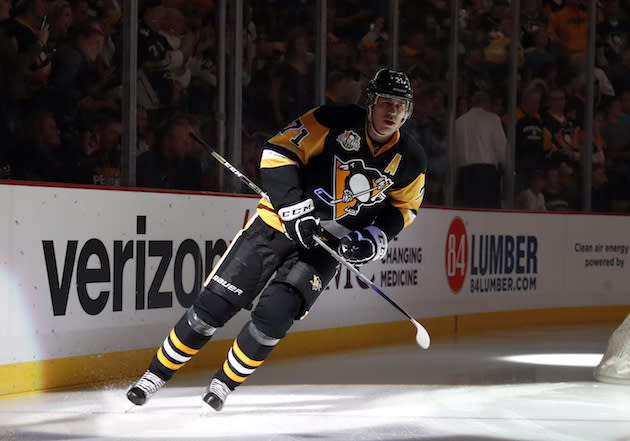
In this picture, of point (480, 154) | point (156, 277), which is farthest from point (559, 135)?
point (156, 277)

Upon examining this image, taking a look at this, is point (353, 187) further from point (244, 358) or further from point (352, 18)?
point (352, 18)

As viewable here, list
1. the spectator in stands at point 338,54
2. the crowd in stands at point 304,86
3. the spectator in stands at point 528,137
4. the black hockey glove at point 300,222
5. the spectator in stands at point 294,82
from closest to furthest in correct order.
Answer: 1. the black hockey glove at point 300,222
2. the crowd in stands at point 304,86
3. the spectator in stands at point 294,82
4. the spectator in stands at point 338,54
5. the spectator in stands at point 528,137

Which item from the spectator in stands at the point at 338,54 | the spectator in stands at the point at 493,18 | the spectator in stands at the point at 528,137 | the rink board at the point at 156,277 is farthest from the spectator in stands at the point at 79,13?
the spectator in stands at the point at 528,137

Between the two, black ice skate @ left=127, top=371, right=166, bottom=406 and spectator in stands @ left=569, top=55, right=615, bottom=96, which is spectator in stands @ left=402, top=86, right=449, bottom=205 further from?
black ice skate @ left=127, top=371, right=166, bottom=406

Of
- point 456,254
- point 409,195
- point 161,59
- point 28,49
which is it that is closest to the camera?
point 409,195

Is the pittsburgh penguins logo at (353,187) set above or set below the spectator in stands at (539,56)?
below

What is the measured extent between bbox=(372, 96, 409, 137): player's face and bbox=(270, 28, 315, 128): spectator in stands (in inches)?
123

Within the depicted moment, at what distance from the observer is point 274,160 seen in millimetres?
3961

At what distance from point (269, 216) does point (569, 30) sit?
660 cm

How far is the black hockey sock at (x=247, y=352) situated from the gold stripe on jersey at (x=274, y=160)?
634 millimetres

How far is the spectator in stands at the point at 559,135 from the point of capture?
31.4 feet

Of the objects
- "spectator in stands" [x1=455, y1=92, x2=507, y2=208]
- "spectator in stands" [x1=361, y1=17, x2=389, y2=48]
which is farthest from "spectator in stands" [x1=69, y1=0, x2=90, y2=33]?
"spectator in stands" [x1=455, y1=92, x2=507, y2=208]

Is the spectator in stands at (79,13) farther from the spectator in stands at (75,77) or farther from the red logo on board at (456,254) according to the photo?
the red logo on board at (456,254)

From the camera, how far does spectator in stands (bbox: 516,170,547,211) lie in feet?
30.5
